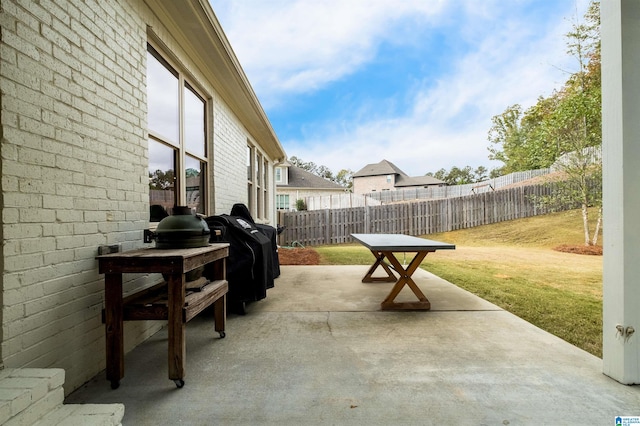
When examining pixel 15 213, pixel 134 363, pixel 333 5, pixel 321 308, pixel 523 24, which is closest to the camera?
pixel 15 213

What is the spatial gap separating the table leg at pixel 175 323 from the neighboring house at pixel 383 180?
3652cm

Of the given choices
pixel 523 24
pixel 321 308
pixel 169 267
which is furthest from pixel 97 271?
pixel 523 24

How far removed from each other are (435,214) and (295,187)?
39.2ft

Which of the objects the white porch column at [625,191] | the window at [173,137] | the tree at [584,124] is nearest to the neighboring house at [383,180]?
the tree at [584,124]

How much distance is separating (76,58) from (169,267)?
1471mm

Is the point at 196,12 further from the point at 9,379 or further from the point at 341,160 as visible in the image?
the point at 341,160

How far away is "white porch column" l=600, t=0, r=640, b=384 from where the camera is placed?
178 cm

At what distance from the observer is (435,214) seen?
13781 mm

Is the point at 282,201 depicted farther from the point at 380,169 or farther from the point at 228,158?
the point at 380,169

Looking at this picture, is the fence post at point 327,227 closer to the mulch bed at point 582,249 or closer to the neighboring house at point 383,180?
the mulch bed at point 582,249

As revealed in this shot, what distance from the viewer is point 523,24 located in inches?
382

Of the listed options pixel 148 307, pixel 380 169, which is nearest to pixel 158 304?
pixel 148 307

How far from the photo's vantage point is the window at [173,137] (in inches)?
111

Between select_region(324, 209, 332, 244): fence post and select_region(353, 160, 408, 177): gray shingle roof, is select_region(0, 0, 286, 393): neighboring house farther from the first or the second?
select_region(353, 160, 408, 177): gray shingle roof
